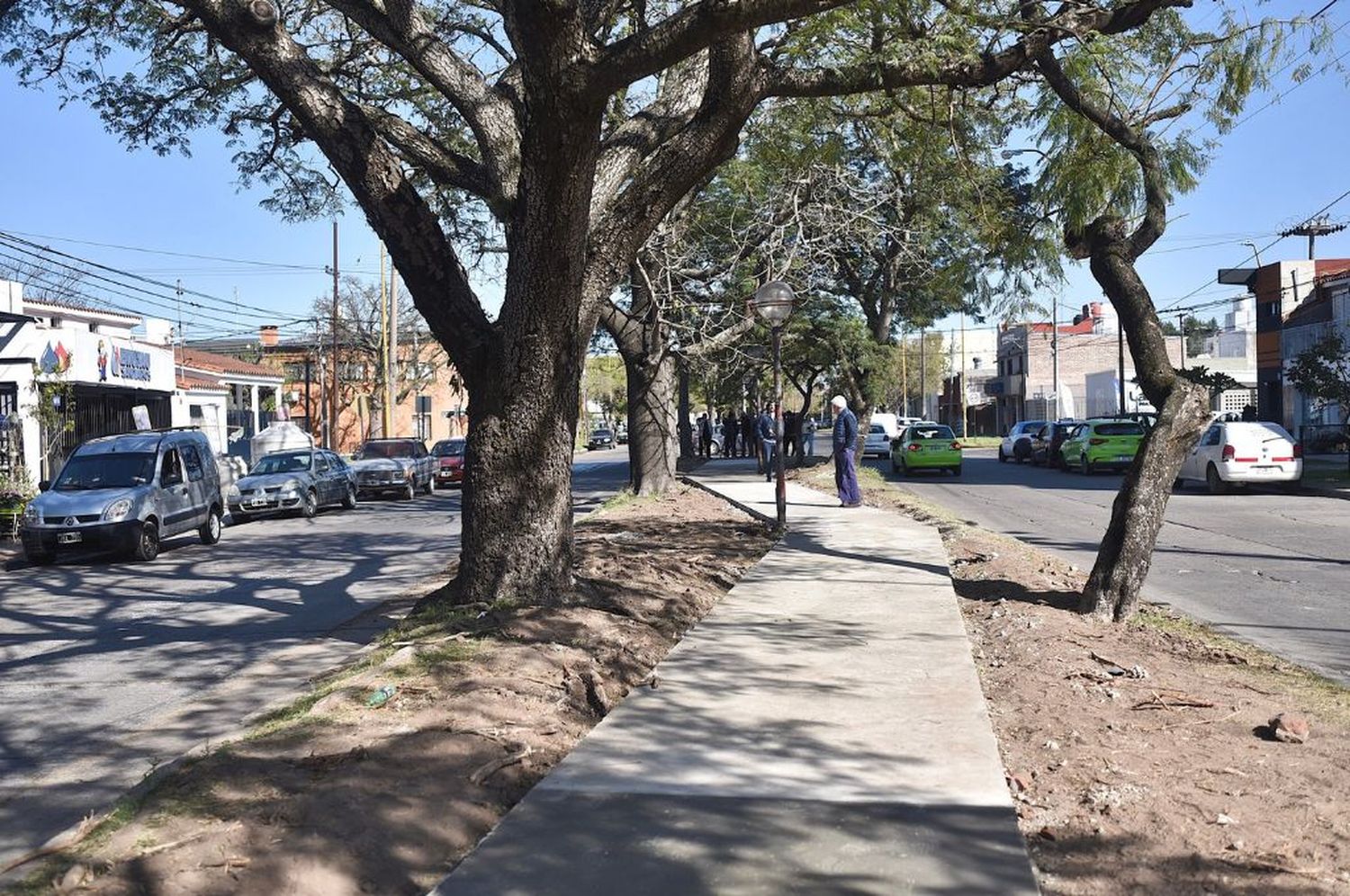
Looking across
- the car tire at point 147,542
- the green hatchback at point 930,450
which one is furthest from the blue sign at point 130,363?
the green hatchback at point 930,450

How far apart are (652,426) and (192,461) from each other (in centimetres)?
815

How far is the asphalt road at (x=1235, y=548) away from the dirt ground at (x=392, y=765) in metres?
4.79

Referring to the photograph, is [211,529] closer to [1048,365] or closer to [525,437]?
[525,437]

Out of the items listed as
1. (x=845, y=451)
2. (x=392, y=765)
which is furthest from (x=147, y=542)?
(x=392, y=765)

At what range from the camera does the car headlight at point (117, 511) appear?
17.0 m

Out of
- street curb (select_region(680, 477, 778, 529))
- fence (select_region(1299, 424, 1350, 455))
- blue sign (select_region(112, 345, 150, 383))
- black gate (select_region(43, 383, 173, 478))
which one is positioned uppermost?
blue sign (select_region(112, 345, 150, 383))

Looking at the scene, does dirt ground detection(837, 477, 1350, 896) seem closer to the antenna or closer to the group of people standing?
the group of people standing

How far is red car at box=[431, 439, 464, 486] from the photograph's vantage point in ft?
121

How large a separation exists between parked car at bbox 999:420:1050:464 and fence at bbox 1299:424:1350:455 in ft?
26.5

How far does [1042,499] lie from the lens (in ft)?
80.6

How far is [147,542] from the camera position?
57.2 ft

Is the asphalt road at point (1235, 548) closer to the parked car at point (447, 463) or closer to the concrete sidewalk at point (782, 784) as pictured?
the concrete sidewalk at point (782, 784)

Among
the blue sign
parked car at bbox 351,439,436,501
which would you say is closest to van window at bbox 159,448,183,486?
parked car at bbox 351,439,436,501

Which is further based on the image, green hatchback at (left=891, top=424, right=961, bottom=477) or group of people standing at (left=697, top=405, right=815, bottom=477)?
green hatchback at (left=891, top=424, right=961, bottom=477)
